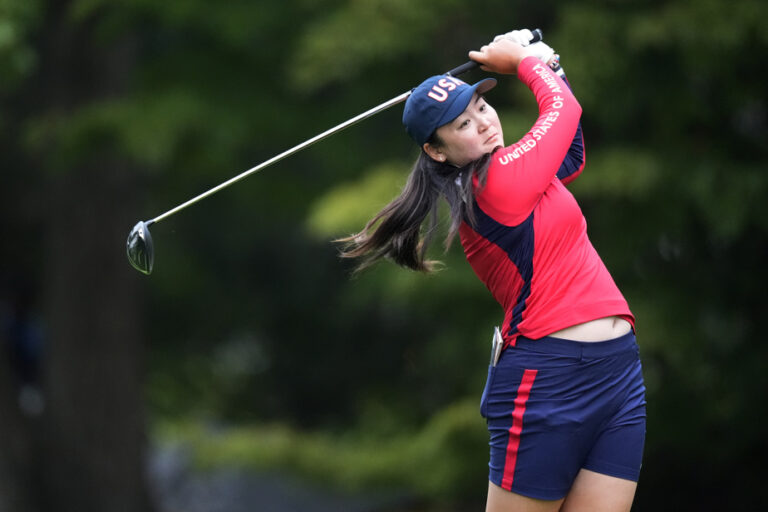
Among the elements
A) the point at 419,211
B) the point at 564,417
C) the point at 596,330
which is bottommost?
the point at 564,417

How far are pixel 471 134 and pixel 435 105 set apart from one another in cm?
13

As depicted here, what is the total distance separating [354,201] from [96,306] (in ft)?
14.1

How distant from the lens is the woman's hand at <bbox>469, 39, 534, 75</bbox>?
3.15 metres

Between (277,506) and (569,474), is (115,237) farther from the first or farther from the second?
(569,474)

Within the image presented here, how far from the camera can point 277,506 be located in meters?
10.7

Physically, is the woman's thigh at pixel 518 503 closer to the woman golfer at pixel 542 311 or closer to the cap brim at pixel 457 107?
the woman golfer at pixel 542 311

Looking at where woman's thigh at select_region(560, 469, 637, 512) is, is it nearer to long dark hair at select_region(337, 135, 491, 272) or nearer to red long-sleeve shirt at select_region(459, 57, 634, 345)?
red long-sleeve shirt at select_region(459, 57, 634, 345)

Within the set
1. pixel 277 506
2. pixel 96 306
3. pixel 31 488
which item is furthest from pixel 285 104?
pixel 277 506

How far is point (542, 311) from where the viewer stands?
290 centimetres

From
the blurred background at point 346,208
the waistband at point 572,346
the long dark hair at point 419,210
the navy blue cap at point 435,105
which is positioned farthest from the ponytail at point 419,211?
the blurred background at point 346,208

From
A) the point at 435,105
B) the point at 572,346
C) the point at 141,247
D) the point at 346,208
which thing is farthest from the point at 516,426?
the point at 346,208

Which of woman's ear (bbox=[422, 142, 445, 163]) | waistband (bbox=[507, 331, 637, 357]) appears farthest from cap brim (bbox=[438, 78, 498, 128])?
waistband (bbox=[507, 331, 637, 357])

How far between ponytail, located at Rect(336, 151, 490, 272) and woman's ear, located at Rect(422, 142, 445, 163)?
0.02 meters

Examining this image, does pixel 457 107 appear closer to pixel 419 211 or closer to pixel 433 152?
pixel 433 152
